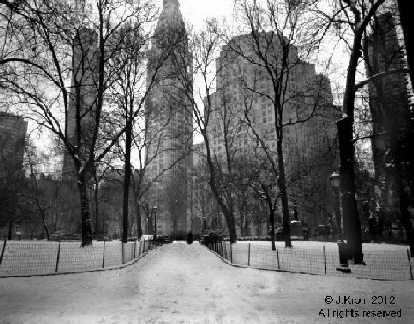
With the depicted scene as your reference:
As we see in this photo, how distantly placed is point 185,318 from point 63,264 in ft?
27.9

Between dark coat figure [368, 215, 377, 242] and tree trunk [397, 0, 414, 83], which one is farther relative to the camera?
dark coat figure [368, 215, 377, 242]

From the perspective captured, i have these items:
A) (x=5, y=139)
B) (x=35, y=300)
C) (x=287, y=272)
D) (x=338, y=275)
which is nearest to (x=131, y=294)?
(x=35, y=300)

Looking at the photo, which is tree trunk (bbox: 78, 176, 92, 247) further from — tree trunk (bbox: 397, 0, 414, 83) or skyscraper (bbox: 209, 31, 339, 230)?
tree trunk (bbox: 397, 0, 414, 83)

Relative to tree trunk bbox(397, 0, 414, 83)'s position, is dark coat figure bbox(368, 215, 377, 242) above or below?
below

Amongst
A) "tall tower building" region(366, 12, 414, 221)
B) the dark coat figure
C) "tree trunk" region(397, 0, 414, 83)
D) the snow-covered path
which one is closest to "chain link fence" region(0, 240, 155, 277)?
the snow-covered path

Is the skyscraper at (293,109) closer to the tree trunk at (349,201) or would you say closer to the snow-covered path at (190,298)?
the tree trunk at (349,201)

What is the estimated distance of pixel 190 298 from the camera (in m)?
6.74

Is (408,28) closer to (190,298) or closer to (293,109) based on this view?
(190,298)

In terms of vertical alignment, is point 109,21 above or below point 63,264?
above

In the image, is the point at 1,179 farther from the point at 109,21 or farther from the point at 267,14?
the point at 267,14

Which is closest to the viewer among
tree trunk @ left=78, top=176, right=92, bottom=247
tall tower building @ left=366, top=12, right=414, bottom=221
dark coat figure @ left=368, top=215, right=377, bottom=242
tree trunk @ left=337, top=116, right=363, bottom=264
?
tree trunk @ left=337, top=116, right=363, bottom=264

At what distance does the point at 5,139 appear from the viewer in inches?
1470

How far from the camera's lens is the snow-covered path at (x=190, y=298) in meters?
5.33

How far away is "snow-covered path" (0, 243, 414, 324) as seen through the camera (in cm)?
533
